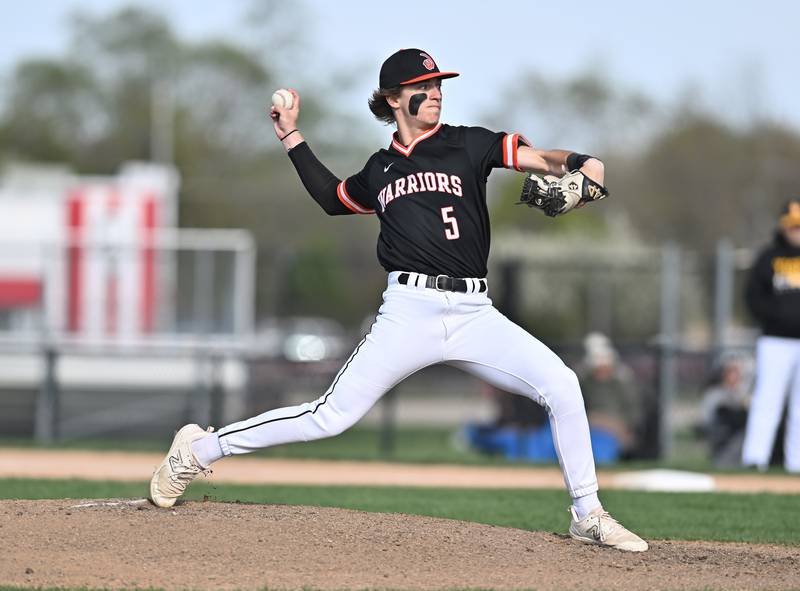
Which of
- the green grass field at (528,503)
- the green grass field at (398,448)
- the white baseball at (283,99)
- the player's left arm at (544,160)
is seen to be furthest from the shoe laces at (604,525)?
the green grass field at (398,448)

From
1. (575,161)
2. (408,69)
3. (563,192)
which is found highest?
(408,69)

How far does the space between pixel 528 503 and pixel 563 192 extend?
3448 mm

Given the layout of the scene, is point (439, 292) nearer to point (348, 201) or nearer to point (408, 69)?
point (348, 201)

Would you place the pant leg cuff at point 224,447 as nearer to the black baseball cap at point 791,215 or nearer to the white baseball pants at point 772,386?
the white baseball pants at point 772,386

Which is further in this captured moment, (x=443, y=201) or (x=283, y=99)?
(x=283, y=99)

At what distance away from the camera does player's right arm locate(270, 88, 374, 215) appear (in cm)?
576

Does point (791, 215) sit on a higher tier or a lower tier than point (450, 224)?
higher

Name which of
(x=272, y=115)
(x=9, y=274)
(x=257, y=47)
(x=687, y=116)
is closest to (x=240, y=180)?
(x=257, y=47)

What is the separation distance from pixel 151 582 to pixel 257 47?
5146 cm

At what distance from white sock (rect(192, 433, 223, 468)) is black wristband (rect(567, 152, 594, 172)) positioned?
1957mm

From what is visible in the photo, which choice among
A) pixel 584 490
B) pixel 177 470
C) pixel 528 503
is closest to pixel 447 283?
A: pixel 584 490

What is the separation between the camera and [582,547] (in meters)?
5.50

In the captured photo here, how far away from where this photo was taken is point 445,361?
5352 mm

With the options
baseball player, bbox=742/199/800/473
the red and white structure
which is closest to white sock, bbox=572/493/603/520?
baseball player, bbox=742/199/800/473
